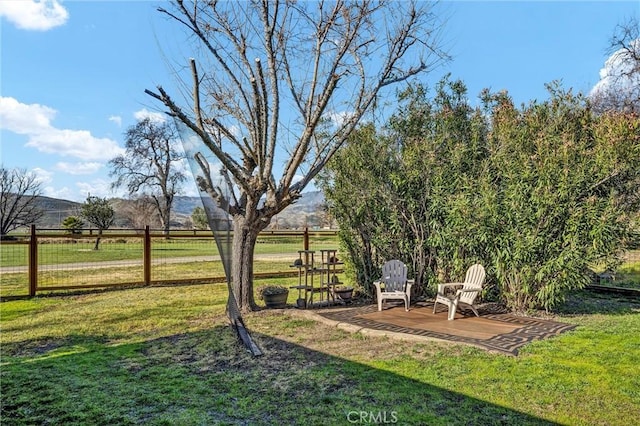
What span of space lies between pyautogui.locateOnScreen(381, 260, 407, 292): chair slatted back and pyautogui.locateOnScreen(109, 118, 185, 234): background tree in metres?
20.5

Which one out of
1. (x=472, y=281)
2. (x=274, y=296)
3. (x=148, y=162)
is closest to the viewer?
(x=472, y=281)

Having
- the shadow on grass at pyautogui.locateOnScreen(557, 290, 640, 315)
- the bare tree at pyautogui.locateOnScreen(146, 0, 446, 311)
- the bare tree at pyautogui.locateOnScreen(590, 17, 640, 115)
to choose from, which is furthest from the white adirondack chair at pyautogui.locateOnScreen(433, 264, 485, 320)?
the bare tree at pyautogui.locateOnScreen(590, 17, 640, 115)

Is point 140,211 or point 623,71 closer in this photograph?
point 623,71

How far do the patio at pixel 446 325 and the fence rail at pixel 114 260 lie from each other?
9.54 ft

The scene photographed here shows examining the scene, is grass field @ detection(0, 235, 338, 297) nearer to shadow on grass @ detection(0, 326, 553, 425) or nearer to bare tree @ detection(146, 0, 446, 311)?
bare tree @ detection(146, 0, 446, 311)

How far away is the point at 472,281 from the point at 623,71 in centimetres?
1080

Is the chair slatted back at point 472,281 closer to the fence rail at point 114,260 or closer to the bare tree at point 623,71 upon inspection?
the fence rail at point 114,260

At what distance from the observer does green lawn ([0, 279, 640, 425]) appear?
8.82 ft

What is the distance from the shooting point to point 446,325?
515 cm

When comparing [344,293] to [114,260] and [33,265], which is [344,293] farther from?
[114,260]

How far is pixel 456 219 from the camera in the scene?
5.99 m

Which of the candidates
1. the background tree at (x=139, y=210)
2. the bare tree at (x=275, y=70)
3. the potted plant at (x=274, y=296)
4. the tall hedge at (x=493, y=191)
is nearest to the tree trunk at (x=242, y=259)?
the bare tree at (x=275, y=70)

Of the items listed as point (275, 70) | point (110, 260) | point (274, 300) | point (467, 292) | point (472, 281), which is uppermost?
point (275, 70)

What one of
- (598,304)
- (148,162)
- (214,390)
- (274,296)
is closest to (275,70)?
(274,296)
